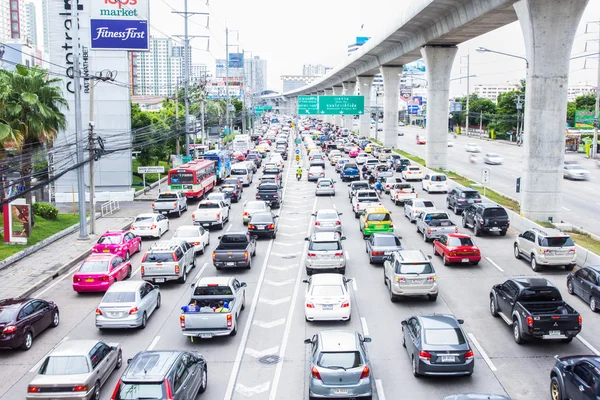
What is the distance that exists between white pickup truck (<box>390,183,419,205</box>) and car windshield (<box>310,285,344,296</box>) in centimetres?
2582

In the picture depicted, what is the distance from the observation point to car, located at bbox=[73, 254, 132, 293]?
24812 millimetres

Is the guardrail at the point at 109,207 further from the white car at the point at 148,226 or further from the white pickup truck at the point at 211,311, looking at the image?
the white pickup truck at the point at 211,311

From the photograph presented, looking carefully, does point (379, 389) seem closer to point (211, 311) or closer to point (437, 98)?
point (211, 311)

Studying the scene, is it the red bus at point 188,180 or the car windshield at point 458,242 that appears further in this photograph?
the red bus at point 188,180

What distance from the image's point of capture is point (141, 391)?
506 inches

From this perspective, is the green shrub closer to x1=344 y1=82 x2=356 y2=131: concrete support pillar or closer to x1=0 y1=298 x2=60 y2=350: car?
x1=0 y1=298 x2=60 y2=350: car

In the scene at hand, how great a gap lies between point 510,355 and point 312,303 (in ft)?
19.6

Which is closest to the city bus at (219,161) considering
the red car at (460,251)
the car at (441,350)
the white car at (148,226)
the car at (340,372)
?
the white car at (148,226)

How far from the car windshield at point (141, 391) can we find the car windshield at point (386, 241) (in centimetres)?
1670

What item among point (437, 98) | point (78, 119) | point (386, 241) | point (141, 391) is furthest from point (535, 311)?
point (437, 98)

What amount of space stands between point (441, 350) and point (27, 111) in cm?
3011

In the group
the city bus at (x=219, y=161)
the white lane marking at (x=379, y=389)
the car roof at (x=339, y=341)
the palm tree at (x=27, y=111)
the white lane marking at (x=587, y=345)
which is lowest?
the white lane marking at (x=379, y=389)

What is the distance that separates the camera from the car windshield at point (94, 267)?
25.0 metres

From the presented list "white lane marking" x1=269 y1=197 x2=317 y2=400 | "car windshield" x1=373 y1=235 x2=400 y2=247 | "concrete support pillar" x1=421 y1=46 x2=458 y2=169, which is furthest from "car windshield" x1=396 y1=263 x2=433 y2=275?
"concrete support pillar" x1=421 y1=46 x2=458 y2=169
